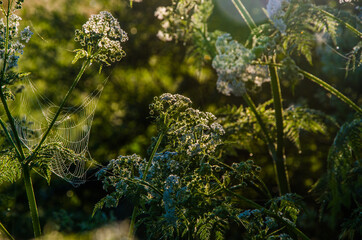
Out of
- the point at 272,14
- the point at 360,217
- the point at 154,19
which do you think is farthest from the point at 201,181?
the point at 154,19

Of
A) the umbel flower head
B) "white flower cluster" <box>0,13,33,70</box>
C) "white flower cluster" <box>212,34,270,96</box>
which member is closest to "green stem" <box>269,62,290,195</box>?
"white flower cluster" <box>212,34,270,96</box>

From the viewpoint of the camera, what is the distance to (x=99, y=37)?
144 centimetres

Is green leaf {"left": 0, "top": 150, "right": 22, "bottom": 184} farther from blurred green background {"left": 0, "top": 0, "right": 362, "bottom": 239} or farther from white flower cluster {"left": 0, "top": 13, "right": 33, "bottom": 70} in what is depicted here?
blurred green background {"left": 0, "top": 0, "right": 362, "bottom": 239}

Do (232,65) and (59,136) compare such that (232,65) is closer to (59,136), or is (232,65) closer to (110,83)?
(59,136)

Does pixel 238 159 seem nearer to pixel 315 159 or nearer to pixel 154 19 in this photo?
pixel 315 159

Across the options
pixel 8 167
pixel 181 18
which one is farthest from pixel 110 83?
pixel 8 167

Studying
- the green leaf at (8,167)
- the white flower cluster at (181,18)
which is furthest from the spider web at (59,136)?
the white flower cluster at (181,18)

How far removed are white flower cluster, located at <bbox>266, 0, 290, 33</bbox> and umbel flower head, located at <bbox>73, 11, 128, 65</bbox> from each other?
0.74m

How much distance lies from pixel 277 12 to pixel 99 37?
2.87ft

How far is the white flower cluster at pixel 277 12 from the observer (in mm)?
1833

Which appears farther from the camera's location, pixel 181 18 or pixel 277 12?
pixel 181 18

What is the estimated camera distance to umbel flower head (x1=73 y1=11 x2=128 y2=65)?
1453mm

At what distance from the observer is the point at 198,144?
4.38 feet

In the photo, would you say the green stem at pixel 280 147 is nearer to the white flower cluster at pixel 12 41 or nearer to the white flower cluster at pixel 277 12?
the white flower cluster at pixel 277 12
